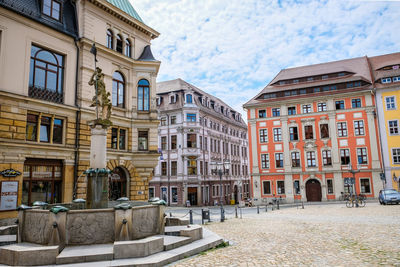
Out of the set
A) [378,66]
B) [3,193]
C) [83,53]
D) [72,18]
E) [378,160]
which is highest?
[378,66]

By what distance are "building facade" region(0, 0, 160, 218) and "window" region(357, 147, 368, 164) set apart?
28.1m

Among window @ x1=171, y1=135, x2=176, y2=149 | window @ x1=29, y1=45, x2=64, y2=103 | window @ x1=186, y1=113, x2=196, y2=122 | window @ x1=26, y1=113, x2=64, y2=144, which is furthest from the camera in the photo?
window @ x1=171, y1=135, x2=176, y2=149

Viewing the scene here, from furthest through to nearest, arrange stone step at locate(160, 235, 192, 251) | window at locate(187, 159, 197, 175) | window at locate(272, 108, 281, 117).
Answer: window at locate(187, 159, 197, 175) → window at locate(272, 108, 281, 117) → stone step at locate(160, 235, 192, 251)

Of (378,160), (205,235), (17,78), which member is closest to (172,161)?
(378,160)

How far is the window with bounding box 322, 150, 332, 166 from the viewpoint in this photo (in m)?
41.3

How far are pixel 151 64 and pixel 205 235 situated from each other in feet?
57.4

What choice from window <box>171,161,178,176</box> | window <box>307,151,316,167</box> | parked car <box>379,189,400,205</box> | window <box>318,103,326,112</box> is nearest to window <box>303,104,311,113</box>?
window <box>318,103,326,112</box>

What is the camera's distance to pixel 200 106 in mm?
49344

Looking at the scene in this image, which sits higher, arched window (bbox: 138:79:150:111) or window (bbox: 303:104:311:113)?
window (bbox: 303:104:311:113)

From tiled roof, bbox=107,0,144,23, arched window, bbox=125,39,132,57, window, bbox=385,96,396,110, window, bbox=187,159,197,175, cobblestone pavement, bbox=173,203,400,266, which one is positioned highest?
tiled roof, bbox=107,0,144,23

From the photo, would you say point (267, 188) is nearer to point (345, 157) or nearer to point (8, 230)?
point (345, 157)

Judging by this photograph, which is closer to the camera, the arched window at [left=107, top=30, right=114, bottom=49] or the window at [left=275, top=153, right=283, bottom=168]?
the arched window at [left=107, top=30, right=114, bottom=49]

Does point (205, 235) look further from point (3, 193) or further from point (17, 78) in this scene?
point (17, 78)

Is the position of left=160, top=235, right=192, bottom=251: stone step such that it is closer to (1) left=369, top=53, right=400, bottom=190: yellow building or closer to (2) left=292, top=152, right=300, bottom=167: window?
(2) left=292, top=152, right=300, bottom=167: window
